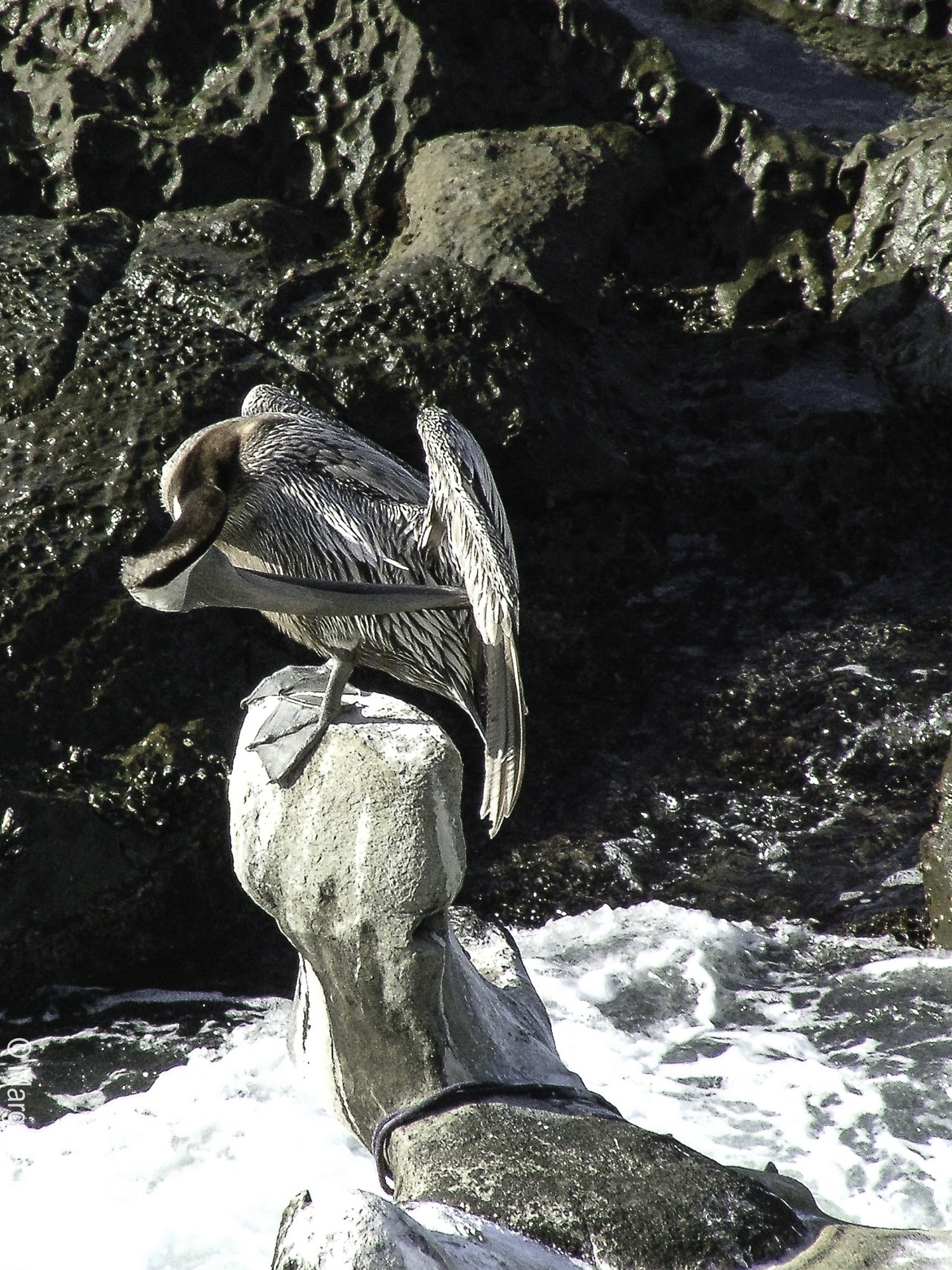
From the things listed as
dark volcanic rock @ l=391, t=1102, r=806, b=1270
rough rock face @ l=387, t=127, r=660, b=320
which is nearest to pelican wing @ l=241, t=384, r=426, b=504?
dark volcanic rock @ l=391, t=1102, r=806, b=1270

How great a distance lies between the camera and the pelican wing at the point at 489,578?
3.70 meters

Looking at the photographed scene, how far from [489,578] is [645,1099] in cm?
304

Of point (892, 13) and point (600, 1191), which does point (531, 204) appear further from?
point (600, 1191)

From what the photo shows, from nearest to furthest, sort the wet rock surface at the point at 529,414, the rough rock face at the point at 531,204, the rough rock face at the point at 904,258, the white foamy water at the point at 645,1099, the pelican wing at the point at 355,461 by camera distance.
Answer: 1. the pelican wing at the point at 355,461
2. the white foamy water at the point at 645,1099
3. the wet rock surface at the point at 529,414
4. the rough rock face at the point at 531,204
5. the rough rock face at the point at 904,258

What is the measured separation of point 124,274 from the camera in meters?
→ 7.81

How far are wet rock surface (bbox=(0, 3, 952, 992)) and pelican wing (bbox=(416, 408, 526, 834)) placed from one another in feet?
9.70

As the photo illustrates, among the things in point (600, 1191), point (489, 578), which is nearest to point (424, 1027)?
point (600, 1191)

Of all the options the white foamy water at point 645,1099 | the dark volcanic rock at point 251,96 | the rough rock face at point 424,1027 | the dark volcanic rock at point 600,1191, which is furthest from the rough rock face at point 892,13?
the dark volcanic rock at point 600,1191

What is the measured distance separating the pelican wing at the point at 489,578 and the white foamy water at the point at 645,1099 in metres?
2.02

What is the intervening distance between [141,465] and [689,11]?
666cm

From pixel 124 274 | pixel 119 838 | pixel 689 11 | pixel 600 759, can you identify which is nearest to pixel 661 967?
pixel 600 759

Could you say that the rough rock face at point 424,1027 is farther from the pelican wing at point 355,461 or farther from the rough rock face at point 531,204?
the rough rock face at point 531,204

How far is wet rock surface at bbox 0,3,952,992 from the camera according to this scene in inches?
259

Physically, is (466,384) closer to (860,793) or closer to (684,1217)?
(860,793)
